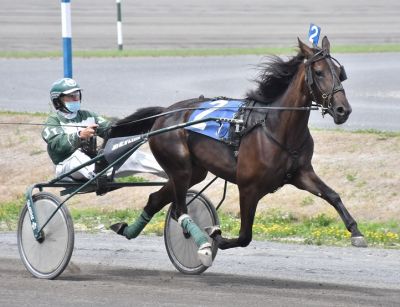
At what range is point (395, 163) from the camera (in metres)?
12.1

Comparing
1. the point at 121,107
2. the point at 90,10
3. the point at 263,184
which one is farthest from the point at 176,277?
the point at 90,10

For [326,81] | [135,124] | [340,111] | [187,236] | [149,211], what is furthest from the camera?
[135,124]

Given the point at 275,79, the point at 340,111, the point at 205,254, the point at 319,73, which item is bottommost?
the point at 205,254

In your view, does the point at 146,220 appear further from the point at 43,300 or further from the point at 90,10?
the point at 90,10

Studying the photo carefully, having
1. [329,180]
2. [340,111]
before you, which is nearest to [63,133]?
[340,111]

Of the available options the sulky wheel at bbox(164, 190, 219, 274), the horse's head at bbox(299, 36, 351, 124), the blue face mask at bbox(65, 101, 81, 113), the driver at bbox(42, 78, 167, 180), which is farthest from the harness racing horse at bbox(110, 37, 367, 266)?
the blue face mask at bbox(65, 101, 81, 113)

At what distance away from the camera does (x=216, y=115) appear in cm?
860

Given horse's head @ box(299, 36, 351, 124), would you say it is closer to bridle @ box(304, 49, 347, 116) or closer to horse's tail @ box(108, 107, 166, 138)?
bridle @ box(304, 49, 347, 116)

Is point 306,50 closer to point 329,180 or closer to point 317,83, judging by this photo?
point 317,83

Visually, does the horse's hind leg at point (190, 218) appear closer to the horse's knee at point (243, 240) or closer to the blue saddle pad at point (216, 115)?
the horse's knee at point (243, 240)

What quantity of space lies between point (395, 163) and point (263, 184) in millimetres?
4247

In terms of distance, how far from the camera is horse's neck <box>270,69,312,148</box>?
8.19 metres

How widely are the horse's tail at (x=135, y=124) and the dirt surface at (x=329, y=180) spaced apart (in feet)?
8.42

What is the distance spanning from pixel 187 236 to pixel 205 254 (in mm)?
797
